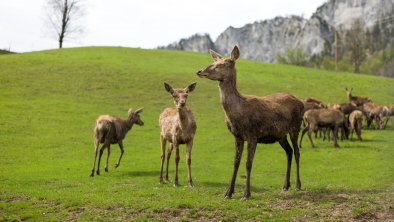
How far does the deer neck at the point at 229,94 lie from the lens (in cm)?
1340

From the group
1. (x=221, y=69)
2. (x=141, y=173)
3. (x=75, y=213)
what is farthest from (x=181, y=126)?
(x=141, y=173)

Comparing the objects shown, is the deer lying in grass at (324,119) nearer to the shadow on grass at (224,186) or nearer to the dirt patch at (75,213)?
the shadow on grass at (224,186)

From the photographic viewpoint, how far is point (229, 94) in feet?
44.3

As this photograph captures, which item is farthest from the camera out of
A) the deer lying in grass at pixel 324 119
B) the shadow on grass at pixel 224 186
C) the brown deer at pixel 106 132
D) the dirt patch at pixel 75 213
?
the deer lying in grass at pixel 324 119

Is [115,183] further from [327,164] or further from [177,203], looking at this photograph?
[327,164]

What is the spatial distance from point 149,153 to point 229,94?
14.8 metres

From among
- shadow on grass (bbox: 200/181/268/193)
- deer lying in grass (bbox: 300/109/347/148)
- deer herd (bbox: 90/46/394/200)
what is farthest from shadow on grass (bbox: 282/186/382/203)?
deer lying in grass (bbox: 300/109/347/148)

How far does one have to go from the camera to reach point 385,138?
3244 cm

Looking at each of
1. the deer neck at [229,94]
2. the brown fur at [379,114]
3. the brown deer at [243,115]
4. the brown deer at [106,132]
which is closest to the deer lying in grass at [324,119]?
the brown fur at [379,114]

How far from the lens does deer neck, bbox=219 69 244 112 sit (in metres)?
13.4

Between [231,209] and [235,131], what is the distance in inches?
91.3

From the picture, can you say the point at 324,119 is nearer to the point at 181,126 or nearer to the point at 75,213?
the point at 181,126

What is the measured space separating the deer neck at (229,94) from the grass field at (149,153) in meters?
2.66

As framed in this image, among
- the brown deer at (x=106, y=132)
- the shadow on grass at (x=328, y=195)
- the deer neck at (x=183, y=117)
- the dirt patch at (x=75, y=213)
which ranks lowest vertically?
the dirt patch at (x=75, y=213)
